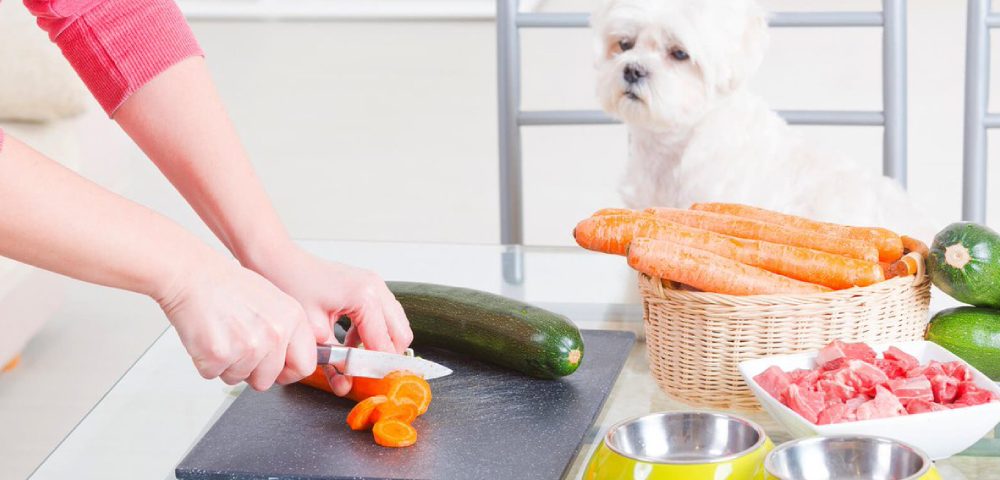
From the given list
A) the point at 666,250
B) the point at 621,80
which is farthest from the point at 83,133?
the point at 666,250

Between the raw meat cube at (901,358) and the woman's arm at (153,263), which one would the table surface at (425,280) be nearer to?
the raw meat cube at (901,358)

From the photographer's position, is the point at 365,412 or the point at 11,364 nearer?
the point at 365,412

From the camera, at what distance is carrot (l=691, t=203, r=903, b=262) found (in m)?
1.26

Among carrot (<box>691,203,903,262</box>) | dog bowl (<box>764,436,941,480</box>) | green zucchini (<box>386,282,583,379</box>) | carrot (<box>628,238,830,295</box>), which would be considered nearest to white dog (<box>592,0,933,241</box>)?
carrot (<box>691,203,903,262</box>)

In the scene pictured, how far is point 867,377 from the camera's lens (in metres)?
1.04

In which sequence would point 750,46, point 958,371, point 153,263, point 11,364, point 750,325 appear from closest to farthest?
1. point 153,263
2. point 958,371
3. point 750,325
4. point 750,46
5. point 11,364

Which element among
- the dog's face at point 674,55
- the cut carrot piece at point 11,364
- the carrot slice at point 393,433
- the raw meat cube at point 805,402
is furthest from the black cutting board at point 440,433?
the cut carrot piece at point 11,364

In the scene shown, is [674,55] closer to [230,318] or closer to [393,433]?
[393,433]

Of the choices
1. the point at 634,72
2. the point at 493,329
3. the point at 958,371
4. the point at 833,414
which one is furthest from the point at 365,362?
the point at 634,72

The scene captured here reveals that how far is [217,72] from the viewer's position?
582cm

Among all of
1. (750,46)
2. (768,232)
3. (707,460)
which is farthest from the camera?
(750,46)

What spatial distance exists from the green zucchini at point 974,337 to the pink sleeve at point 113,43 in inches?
32.4

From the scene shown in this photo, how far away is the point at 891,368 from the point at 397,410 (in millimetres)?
459

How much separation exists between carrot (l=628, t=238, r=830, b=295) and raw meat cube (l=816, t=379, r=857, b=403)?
167mm
